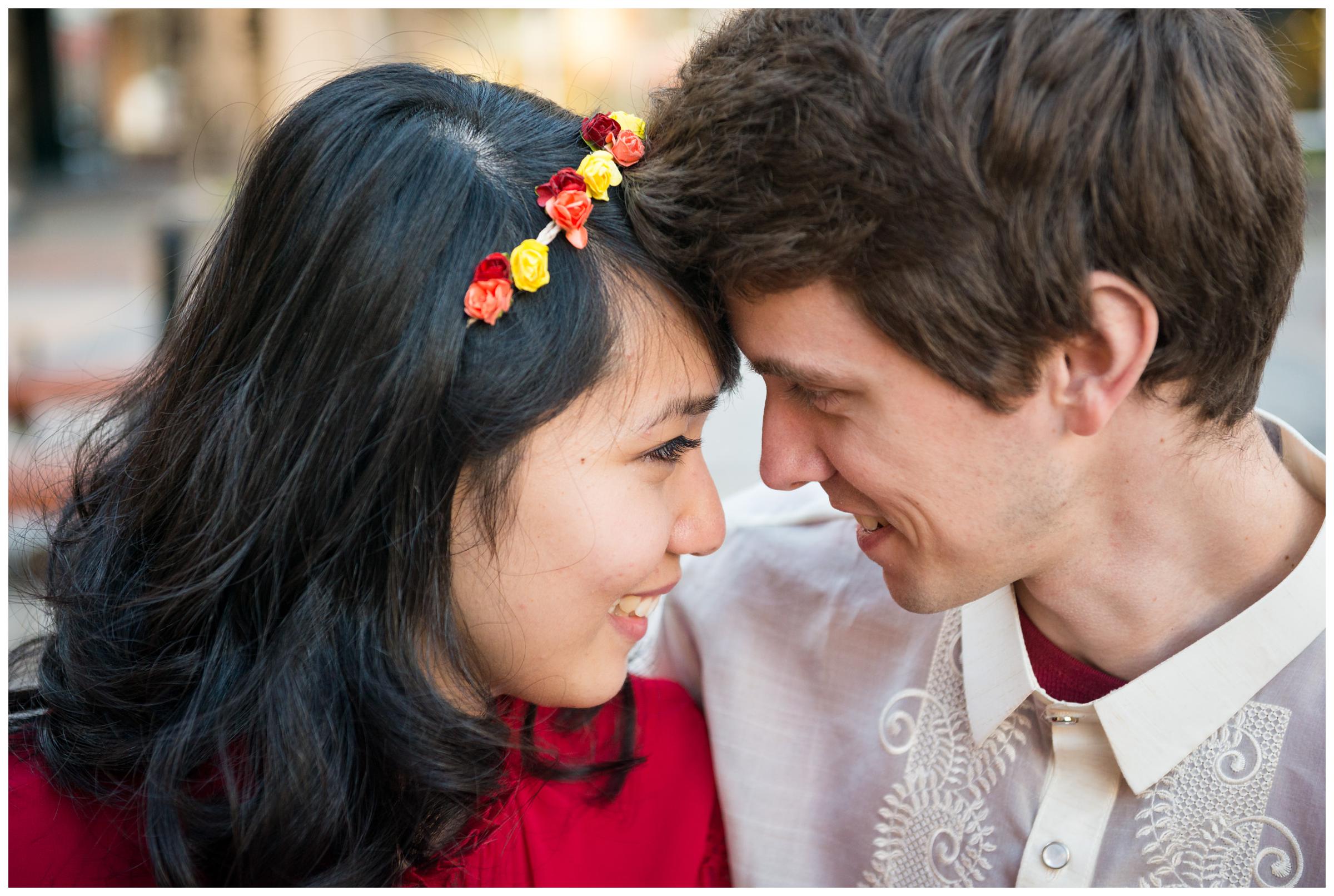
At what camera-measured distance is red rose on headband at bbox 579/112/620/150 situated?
1.76 m

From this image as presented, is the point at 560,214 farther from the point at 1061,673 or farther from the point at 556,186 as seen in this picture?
the point at 1061,673

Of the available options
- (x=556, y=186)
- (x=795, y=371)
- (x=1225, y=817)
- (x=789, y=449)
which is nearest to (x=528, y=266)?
(x=556, y=186)

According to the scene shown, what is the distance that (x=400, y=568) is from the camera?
1.65 meters

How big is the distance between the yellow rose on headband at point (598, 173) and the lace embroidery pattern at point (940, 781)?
98 cm

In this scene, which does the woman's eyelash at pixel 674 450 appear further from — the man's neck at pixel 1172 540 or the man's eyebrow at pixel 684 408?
the man's neck at pixel 1172 540

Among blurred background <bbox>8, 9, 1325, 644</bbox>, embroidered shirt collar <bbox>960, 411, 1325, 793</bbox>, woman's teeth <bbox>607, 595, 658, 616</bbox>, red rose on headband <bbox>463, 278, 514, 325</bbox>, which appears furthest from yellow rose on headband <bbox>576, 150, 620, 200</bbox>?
blurred background <bbox>8, 9, 1325, 644</bbox>

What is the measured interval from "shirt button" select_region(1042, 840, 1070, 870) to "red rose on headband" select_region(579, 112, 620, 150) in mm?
1304

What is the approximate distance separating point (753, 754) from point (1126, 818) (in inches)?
25.7

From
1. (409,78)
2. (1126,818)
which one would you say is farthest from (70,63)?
(1126,818)

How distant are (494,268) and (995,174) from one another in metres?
0.70

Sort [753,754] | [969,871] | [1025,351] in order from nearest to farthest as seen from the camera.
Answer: [1025,351]
[969,871]
[753,754]

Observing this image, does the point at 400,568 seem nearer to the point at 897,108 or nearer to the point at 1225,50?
the point at 897,108

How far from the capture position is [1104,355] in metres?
1.60

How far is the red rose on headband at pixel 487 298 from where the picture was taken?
154 centimetres
